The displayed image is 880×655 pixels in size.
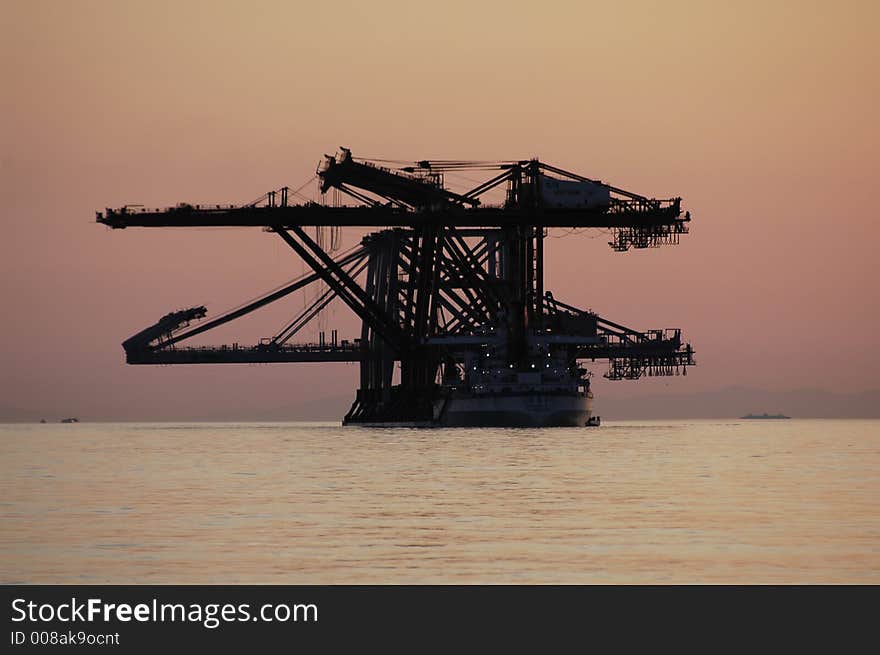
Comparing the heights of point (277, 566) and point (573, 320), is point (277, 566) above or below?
below

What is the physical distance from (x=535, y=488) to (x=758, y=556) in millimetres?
19271

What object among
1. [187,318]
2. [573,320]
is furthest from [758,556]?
[187,318]

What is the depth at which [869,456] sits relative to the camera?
270 ft

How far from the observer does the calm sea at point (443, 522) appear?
95.3 feet

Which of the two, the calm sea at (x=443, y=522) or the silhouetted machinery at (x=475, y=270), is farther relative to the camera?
the silhouetted machinery at (x=475, y=270)

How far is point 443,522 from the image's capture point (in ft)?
124

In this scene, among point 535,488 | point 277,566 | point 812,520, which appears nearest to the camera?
point 277,566

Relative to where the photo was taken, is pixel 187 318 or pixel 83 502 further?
pixel 187 318

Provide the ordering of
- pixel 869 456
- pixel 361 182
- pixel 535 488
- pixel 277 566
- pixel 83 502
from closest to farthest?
pixel 277 566, pixel 83 502, pixel 535 488, pixel 869 456, pixel 361 182

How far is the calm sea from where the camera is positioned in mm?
29062

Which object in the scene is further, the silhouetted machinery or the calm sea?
the silhouetted machinery

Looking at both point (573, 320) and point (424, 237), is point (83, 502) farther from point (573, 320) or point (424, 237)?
point (573, 320)

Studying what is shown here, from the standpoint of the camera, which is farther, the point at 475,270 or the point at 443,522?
the point at 475,270
